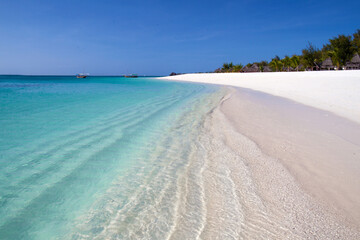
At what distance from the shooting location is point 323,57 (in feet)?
152

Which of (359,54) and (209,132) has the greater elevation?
(359,54)

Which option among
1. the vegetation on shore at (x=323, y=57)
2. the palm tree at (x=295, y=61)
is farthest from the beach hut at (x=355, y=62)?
the palm tree at (x=295, y=61)

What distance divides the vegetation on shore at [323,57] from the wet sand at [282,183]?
151ft

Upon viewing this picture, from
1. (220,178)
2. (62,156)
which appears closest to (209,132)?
(220,178)

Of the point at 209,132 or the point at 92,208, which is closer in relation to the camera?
the point at 92,208

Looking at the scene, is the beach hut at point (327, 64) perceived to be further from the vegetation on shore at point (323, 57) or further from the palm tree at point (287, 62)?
the palm tree at point (287, 62)

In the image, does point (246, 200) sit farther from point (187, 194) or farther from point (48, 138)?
point (48, 138)

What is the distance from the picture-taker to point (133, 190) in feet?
8.38

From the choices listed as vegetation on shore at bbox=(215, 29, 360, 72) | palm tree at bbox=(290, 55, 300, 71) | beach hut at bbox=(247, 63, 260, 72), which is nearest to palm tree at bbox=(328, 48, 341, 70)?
vegetation on shore at bbox=(215, 29, 360, 72)

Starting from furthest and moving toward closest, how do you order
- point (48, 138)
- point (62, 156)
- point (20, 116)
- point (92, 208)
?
point (20, 116), point (48, 138), point (62, 156), point (92, 208)

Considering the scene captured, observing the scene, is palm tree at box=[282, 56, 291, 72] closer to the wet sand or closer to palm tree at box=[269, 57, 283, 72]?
palm tree at box=[269, 57, 283, 72]

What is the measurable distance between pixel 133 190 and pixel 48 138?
2.96 metres

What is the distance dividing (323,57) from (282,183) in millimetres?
55379

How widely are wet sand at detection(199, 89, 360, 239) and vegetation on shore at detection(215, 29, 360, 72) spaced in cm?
4594
